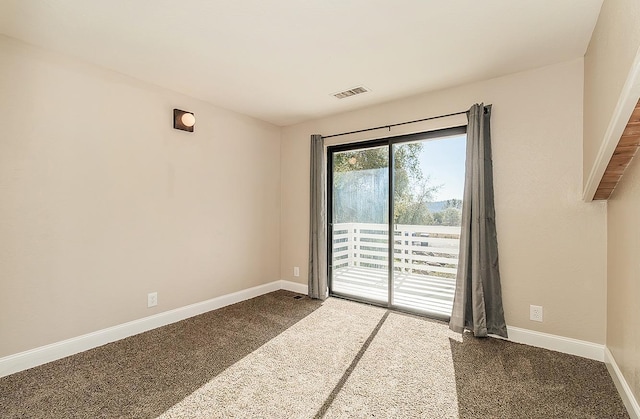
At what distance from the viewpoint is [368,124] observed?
3617 mm

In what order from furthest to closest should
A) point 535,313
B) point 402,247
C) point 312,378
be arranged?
point 402,247 < point 535,313 < point 312,378

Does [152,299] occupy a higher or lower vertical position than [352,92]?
lower

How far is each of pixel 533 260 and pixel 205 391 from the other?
9.06 feet

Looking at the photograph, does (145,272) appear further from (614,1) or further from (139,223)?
(614,1)

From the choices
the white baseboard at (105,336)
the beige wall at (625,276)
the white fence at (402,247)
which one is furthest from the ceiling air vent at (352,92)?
the white baseboard at (105,336)

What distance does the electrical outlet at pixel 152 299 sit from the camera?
2.94m

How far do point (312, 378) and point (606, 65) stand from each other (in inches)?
106

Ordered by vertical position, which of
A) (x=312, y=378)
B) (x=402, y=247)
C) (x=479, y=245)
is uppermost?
(x=479, y=245)

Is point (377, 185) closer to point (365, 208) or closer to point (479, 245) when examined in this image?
point (365, 208)

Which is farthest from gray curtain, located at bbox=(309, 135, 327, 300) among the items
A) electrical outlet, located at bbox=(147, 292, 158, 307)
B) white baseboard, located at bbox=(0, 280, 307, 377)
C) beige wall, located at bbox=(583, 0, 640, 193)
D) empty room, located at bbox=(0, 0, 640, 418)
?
beige wall, located at bbox=(583, 0, 640, 193)

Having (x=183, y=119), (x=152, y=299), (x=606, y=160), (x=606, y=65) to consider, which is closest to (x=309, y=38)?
(x=183, y=119)

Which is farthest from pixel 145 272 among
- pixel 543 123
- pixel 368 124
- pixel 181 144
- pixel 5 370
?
pixel 543 123

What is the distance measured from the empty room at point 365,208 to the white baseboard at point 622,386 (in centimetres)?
2

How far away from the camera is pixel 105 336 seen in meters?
2.62
